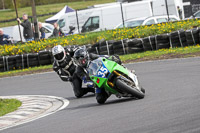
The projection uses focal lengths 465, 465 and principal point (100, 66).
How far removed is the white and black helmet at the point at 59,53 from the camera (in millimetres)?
11328

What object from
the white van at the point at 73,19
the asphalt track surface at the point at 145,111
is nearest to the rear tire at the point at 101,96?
the asphalt track surface at the point at 145,111

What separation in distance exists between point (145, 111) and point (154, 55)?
36.5 ft

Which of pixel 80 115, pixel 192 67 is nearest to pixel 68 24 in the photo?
pixel 192 67

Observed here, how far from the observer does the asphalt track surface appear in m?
6.05

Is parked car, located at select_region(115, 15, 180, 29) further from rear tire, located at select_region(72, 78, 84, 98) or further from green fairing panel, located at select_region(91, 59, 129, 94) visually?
green fairing panel, located at select_region(91, 59, 129, 94)

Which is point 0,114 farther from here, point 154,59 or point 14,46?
point 14,46

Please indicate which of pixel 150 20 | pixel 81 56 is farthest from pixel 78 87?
pixel 150 20

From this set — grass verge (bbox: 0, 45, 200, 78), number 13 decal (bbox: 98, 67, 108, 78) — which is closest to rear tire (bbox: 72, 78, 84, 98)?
number 13 decal (bbox: 98, 67, 108, 78)

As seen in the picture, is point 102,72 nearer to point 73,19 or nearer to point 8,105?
point 8,105

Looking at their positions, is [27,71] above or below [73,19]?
below

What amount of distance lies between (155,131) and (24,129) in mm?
2849

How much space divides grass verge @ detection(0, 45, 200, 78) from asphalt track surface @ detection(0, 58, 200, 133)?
129 inches

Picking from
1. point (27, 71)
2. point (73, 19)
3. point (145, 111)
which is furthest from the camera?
point (73, 19)

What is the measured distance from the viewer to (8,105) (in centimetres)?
1140
